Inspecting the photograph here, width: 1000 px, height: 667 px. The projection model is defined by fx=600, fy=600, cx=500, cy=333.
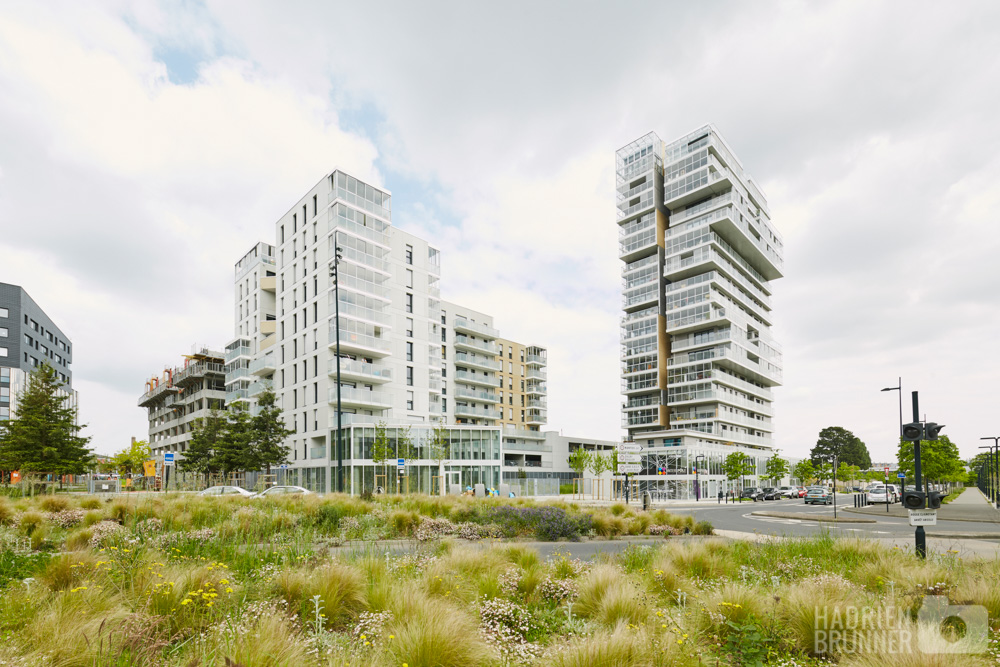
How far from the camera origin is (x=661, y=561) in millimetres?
9367

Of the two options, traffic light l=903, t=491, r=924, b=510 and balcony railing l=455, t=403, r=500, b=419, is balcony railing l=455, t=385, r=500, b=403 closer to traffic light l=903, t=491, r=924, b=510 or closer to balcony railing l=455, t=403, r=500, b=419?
balcony railing l=455, t=403, r=500, b=419

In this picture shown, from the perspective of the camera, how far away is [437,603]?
6059 millimetres

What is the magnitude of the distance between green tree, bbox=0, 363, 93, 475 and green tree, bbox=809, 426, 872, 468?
5559 inches

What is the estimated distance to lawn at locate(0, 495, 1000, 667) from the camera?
16.1ft

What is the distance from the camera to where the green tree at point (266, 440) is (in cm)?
4669

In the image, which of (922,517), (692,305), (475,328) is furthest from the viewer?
(475,328)

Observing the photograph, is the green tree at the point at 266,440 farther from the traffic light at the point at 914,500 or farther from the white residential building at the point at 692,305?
the traffic light at the point at 914,500

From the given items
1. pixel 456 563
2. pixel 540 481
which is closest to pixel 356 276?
Answer: pixel 540 481

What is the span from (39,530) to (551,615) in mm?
10821

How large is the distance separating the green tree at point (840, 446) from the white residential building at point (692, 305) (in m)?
61.6

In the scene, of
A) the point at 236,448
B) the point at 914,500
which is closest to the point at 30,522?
the point at 914,500

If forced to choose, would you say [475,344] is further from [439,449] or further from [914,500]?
[914,500]

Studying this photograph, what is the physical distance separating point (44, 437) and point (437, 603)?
45016 millimetres

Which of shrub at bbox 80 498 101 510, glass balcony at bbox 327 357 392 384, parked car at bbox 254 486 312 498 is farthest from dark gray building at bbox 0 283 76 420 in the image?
shrub at bbox 80 498 101 510
